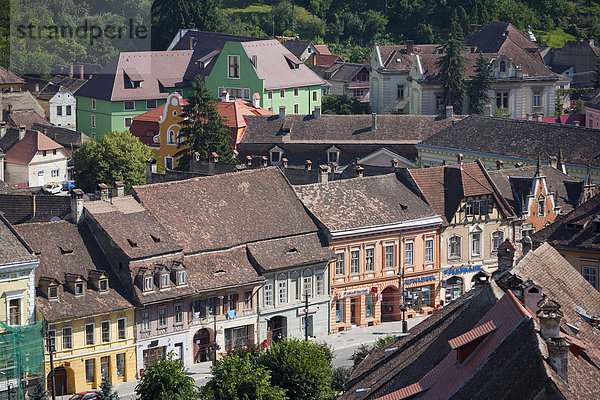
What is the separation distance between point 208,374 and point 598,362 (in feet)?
135

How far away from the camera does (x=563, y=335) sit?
40531 millimetres

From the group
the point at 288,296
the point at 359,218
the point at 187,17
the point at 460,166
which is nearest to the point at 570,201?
the point at 460,166

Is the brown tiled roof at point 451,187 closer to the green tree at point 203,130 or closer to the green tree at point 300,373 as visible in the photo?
the green tree at point 300,373

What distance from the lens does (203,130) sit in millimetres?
126688

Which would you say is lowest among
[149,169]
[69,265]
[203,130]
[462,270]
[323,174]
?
[462,270]

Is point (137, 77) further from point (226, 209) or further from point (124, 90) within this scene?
point (226, 209)

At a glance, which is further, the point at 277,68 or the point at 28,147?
the point at 277,68

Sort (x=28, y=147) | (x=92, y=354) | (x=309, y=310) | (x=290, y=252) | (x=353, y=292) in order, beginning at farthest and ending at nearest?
1. (x=28, y=147)
2. (x=353, y=292)
3. (x=309, y=310)
4. (x=290, y=252)
5. (x=92, y=354)

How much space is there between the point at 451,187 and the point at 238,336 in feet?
62.3

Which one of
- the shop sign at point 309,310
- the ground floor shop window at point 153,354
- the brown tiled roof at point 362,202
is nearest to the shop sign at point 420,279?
the brown tiled roof at point 362,202

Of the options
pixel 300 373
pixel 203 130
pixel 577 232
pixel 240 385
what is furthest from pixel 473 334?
pixel 203 130

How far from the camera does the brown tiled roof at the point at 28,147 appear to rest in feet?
452

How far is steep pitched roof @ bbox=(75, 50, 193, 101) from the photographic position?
16138cm

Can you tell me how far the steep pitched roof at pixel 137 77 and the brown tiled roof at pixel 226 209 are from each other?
6967 cm
